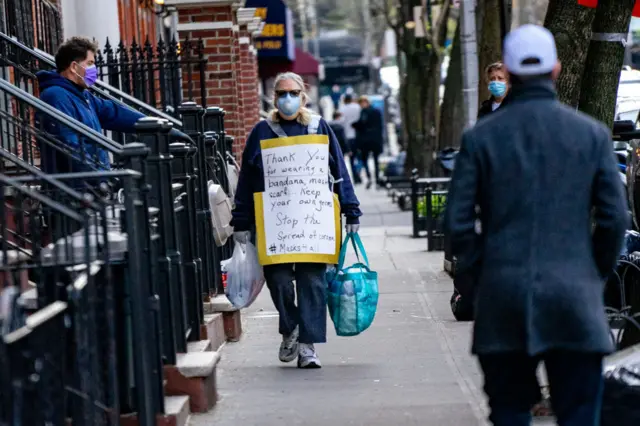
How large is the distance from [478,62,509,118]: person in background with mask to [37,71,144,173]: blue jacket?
2.46 meters

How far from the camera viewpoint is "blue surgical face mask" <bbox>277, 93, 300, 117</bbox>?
881cm

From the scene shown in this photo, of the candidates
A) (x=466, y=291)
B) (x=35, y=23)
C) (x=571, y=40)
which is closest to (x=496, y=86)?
(x=571, y=40)

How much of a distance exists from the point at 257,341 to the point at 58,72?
A: 2.57 meters

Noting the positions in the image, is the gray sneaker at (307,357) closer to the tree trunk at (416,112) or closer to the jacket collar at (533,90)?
the jacket collar at (533,90)

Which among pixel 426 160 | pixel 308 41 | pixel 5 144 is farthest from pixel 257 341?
pixel 308 41

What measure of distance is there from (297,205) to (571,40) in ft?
7.67

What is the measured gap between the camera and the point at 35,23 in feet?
40.0

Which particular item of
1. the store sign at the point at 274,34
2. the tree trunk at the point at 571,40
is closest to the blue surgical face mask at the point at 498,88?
the tree trunk at the point at 571,40

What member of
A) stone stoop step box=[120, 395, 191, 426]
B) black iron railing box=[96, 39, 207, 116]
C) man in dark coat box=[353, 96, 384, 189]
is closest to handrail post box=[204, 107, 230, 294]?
black iron railing box=[96, 39, 207, 116]

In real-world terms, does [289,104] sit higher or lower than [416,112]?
higher

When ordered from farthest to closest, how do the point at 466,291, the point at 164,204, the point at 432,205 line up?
the point at 432,205 < the point at 164,204 < the point at 466,291

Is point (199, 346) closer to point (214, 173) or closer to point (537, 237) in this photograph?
point (214, 173)

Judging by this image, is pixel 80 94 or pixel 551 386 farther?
pixel 80 94

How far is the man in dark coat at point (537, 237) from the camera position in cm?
504
